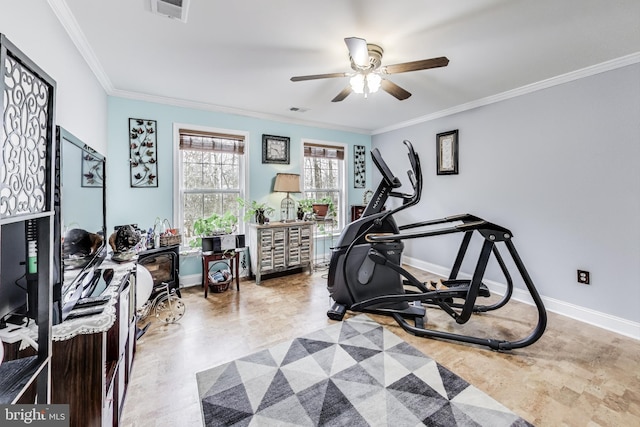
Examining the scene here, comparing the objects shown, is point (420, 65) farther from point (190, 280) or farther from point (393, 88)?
point (190, 280)

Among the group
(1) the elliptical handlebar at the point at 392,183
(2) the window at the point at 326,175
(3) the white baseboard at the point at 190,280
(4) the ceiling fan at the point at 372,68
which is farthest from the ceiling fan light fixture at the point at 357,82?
(3) the white baseboard at the point at 190,280

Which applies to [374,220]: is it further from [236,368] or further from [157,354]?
[157,354]

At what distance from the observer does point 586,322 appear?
2.68 m

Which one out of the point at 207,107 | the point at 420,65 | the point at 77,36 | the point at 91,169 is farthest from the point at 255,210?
the point at 420,65

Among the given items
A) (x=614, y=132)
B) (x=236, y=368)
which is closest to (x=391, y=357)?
(x=236, y=368)

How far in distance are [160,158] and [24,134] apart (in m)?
2.81

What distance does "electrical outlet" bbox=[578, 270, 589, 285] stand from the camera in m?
2.69

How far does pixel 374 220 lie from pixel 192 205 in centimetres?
247

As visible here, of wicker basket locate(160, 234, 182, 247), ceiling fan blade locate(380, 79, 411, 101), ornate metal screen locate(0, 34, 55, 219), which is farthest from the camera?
wicker basket locate(160, 234, 182, 247)

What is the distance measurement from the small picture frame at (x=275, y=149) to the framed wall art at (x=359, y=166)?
55.1 inches

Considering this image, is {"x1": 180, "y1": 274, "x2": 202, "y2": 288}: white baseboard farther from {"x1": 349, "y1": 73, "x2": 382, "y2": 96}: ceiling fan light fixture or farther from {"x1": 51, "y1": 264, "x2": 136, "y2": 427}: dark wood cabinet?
{"x1": 349, "y1": 73, "x2": 382, "y2": 96}: ceiling fan light fixture

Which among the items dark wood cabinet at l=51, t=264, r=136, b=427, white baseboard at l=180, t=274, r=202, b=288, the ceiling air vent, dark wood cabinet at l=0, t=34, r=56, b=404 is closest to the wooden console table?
white baseboard at l=180, t=274, r=202, b=288

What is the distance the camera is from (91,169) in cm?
178

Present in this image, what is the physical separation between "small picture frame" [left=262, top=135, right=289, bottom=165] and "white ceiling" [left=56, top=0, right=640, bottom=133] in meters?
0.93
